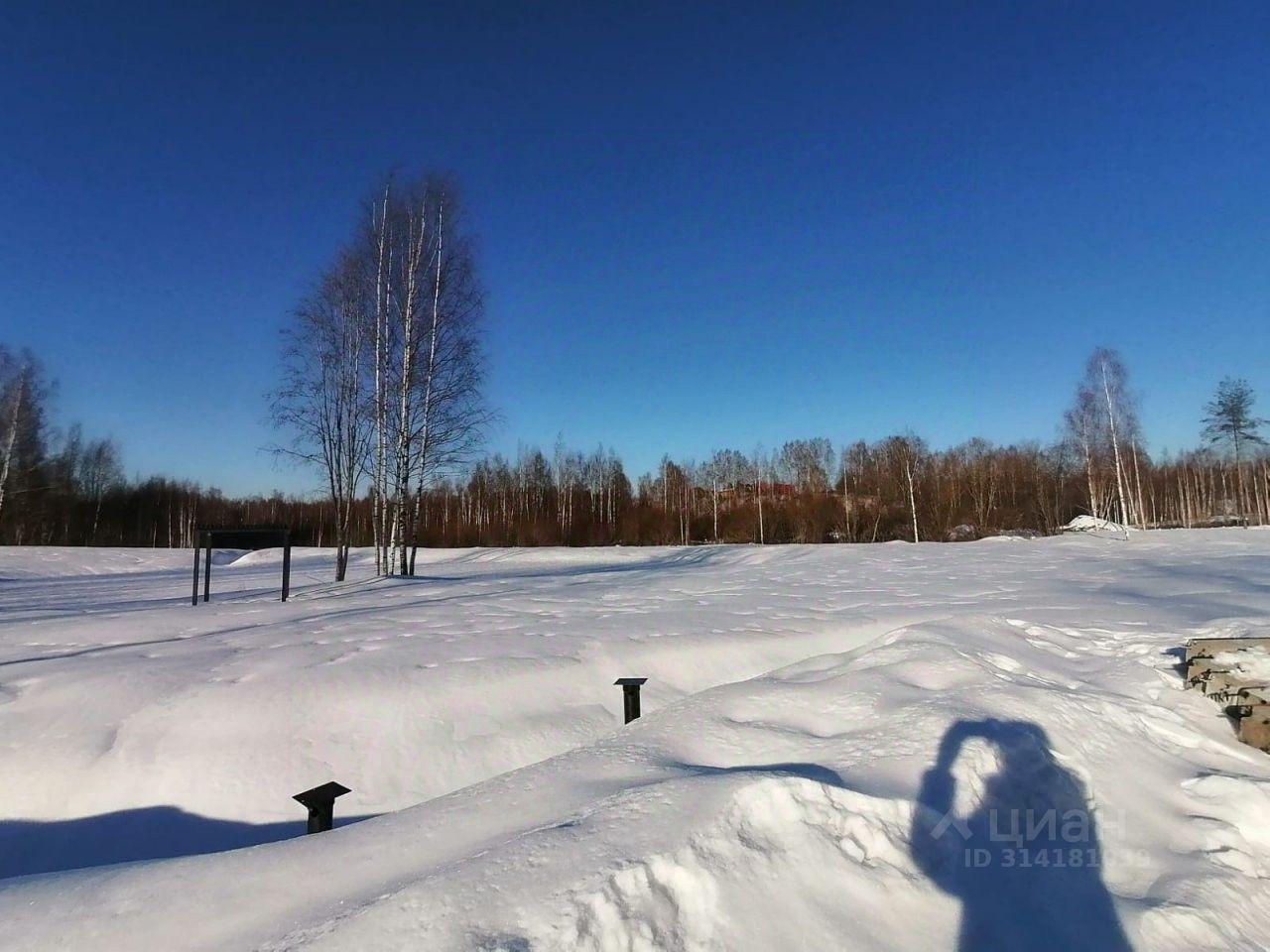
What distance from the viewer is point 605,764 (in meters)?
3.03

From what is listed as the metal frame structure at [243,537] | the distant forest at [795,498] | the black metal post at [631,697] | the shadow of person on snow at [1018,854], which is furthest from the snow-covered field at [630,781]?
the distant forest at [795,498]

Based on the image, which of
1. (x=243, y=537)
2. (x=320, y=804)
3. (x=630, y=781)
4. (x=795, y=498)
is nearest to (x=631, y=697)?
(x=630, y=781)

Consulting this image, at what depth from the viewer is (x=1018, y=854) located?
2.48 metres

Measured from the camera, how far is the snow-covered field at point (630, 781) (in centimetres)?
191

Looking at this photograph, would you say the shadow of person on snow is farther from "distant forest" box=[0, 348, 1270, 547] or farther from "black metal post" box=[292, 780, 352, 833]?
"distant forest" box=[0, 348, 1270, 547]

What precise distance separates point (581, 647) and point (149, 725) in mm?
3256

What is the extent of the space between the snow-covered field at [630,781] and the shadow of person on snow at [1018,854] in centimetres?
1

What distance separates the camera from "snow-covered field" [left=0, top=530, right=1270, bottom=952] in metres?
1.91

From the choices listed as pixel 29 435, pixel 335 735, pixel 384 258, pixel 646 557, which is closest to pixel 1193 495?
pixel 646 557

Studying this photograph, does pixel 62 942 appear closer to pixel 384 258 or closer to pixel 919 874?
pixel 919 874

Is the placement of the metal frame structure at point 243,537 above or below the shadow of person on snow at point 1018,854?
above

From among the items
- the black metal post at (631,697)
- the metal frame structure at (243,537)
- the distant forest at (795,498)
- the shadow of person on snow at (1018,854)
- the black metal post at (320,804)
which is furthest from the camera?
the distant forest at (795,498)

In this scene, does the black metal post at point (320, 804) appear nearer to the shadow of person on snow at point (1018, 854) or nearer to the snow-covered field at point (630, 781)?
the snow-covered field at point (630, 781)

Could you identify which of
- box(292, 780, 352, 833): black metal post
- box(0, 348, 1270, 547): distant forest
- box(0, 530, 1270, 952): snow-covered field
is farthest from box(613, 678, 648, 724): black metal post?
box(0, 348, 1270, 547): distant forest
